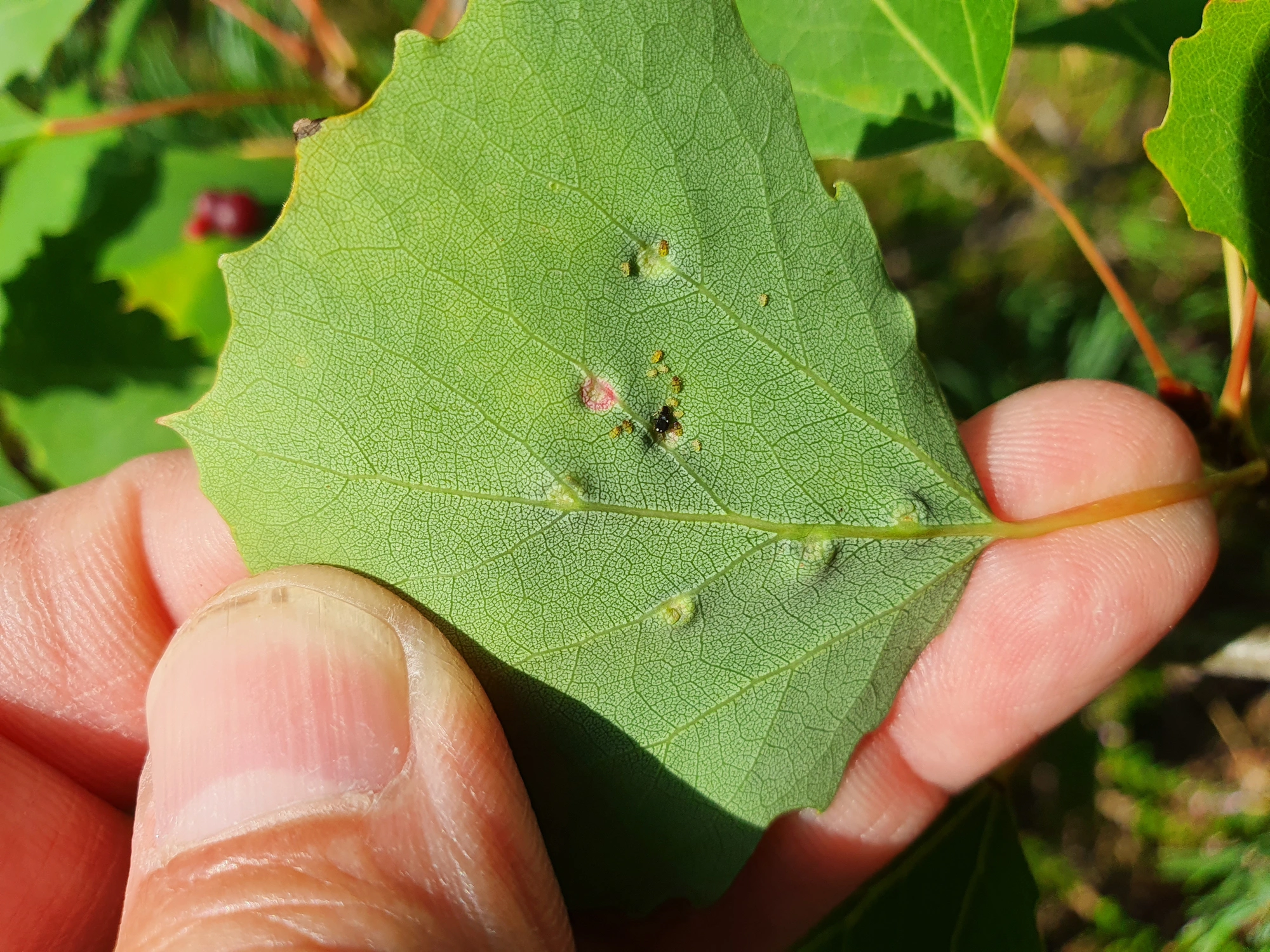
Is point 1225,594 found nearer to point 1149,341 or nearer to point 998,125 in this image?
point 1149,341

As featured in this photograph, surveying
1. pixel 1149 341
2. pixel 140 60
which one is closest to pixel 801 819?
pixel 1149 341

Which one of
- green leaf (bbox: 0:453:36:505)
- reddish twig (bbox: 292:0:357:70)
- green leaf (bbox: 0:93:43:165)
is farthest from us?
green leaf (bbox: 0:453:36:505)

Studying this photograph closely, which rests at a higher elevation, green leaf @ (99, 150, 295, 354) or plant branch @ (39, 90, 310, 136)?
plant branch @ (39, 90, 310, 136)

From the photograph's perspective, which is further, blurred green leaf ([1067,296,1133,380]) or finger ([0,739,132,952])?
blurred green leaf ([1067,296,1133,380])

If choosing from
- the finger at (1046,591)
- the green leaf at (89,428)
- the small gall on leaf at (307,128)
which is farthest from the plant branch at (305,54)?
the finger at (1046,591)

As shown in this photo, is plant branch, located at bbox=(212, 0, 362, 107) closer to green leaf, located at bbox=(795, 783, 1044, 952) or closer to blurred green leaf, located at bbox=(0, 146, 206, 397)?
blurred green leaf, located at bbox=(0, 146, 206, 397)

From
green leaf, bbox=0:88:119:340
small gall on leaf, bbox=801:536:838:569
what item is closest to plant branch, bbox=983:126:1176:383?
small gall on leaf, bbox=801:536:838:569

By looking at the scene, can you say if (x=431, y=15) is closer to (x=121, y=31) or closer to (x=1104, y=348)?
(x=121, y=31)
